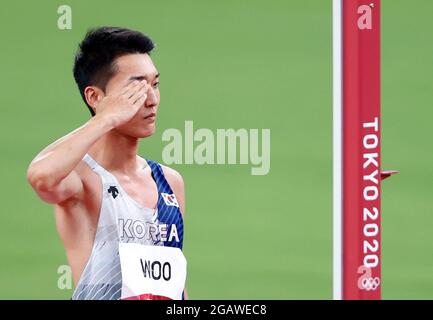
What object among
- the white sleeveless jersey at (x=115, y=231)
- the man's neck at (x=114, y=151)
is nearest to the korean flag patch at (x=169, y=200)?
the white sleeveless jersey at (x=115, y=231)

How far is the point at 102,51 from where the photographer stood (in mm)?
4254

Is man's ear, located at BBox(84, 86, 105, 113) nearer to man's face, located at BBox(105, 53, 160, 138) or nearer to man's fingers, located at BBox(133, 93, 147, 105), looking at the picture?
man's face, located at BBox(105, 53, 160, 138)

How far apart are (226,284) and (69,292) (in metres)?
0.76

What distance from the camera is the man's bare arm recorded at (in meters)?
3.78

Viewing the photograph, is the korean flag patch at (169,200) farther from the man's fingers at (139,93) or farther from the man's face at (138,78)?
the man's fingers at (139,93)

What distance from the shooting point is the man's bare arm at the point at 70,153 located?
378 centimetres

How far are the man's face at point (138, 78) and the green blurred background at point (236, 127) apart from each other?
191 centimetres

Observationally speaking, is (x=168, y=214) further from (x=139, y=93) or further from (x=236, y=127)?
(x=236, y=127)

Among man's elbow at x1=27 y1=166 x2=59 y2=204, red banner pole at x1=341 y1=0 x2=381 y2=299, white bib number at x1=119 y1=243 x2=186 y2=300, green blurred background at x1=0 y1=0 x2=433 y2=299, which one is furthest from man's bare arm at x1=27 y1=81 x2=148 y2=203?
green blurred background at x1=0 y1=0 x2=433 y2=299

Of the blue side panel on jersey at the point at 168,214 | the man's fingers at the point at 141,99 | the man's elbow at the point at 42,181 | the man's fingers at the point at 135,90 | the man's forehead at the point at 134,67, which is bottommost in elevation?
the man's elbow at the point at 42,181

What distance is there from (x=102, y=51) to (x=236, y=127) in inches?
78.4

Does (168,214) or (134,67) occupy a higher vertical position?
(134,67)

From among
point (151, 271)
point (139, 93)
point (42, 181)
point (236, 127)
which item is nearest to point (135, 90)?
point (139, 93)
